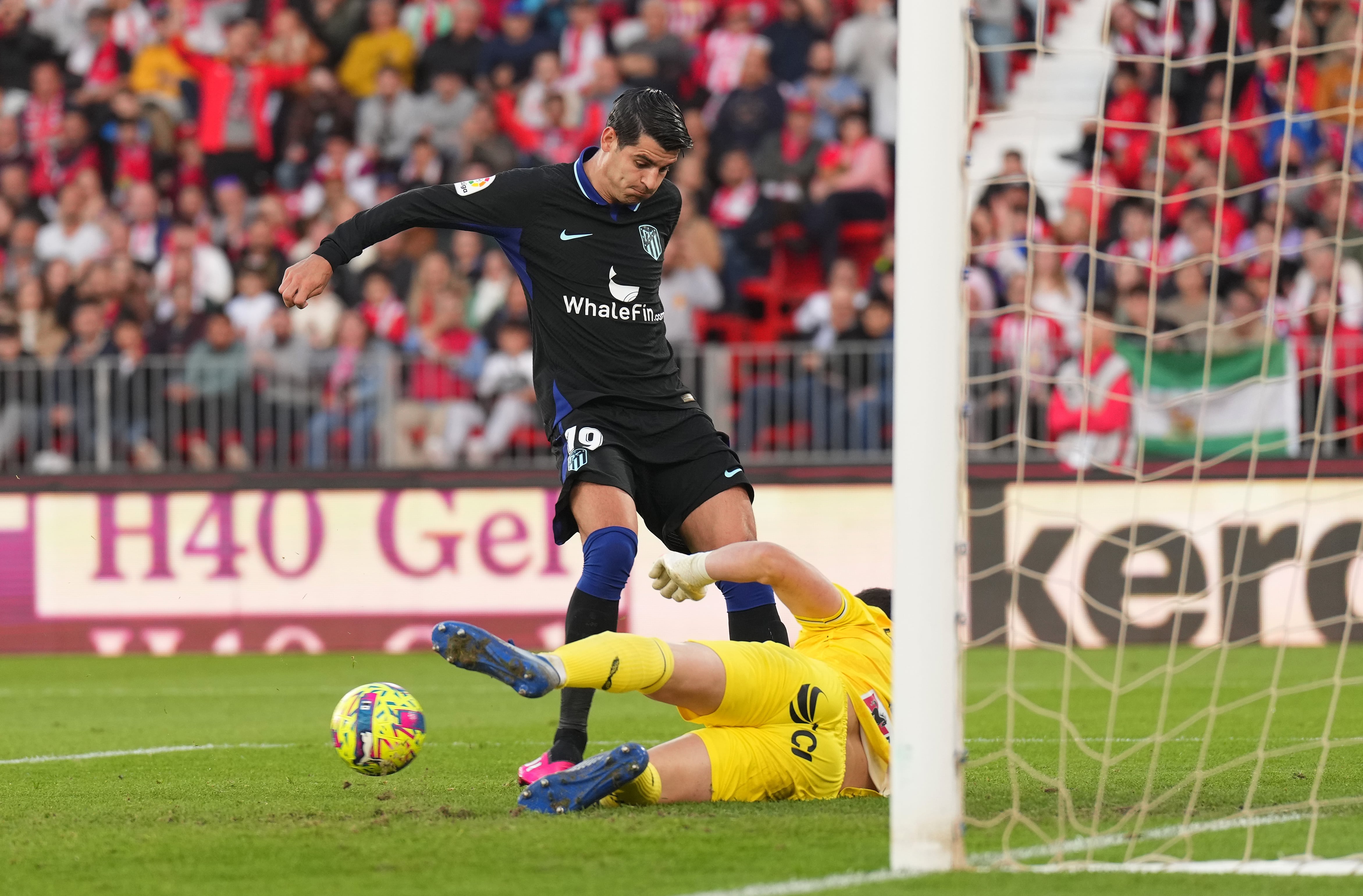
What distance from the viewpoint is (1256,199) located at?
12219 mm

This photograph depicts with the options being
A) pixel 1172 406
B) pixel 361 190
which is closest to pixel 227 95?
pixel 361 190

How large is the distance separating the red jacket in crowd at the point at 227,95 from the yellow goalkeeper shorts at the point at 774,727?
10.6 m

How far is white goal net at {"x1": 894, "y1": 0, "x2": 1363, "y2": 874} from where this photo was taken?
7.46m

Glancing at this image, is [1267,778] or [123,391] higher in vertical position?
[123,391]

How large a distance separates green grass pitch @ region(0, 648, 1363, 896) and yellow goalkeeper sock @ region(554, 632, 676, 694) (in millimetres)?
348

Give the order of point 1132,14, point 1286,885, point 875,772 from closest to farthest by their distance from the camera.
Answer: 1. point 1286,885
2. point 875,772
3. point 1132,14

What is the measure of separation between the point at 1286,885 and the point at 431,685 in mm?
6351

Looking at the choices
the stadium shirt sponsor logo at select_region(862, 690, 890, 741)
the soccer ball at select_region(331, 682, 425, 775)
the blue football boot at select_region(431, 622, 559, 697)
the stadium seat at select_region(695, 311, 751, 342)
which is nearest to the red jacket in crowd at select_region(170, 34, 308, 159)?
the stadium seat at select_region(695, 311, 751, 342)

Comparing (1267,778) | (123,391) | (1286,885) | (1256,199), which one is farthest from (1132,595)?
(1286,885)

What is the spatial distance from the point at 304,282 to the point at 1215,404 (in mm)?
6600

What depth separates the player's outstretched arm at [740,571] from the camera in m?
4.77

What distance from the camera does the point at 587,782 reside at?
14.5ft

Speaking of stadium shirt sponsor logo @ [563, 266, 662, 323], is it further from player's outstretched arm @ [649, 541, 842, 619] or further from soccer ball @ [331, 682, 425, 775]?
soccer ball @ [331, 682, 425, 775]

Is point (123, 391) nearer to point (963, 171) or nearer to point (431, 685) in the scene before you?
point (431, 685)
